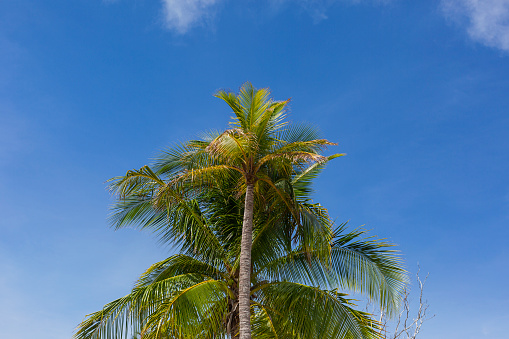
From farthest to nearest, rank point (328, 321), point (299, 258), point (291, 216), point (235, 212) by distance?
1. point (235, 212)
2. point (299, 258)
3. point (291, 216)
4. point (328, 321)

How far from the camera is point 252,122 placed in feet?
30.8

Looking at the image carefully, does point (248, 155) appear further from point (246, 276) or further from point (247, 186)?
point (246, 276)

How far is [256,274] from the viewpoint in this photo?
10211 mm

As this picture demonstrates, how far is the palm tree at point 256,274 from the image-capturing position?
29.8 ft

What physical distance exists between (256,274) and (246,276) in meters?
1.77

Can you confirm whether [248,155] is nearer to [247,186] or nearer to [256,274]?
Result: [247,186]

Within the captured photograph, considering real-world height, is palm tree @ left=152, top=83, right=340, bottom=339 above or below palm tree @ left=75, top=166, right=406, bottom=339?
above

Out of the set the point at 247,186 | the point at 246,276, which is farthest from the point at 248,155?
the point at 246,276

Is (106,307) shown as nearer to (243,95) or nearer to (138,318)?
(138,318)

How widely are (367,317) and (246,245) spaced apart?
3.05 metres

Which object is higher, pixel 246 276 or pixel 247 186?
pixel 247 186

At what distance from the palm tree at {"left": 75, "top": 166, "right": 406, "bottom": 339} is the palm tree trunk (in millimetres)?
647

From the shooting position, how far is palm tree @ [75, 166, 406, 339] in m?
9.08

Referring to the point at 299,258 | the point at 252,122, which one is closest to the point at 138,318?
the point at 299,258
